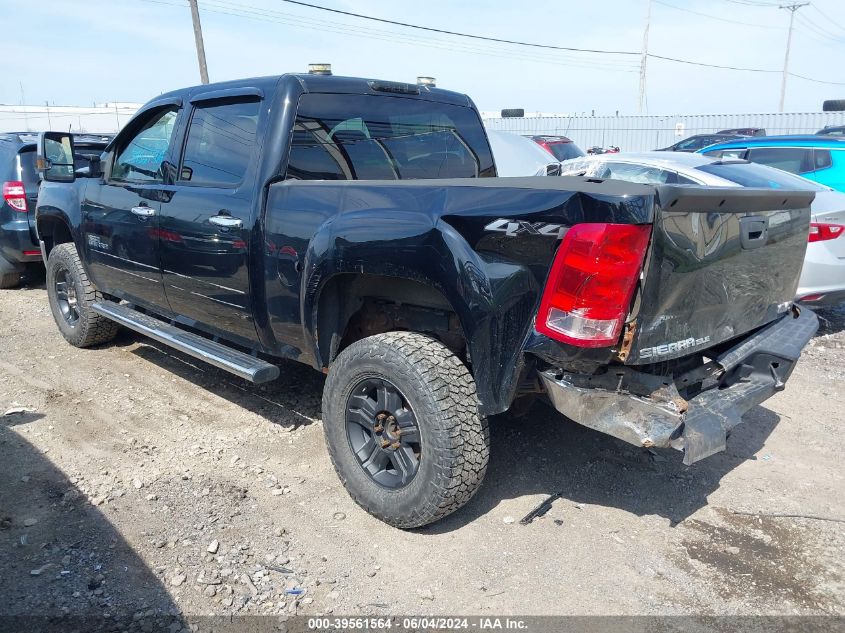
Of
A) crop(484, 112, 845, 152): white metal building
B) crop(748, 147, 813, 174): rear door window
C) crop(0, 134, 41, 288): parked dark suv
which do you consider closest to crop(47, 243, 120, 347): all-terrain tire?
crop(0, 134, 41, 288): parked dark suv

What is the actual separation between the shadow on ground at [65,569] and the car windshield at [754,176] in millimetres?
5665

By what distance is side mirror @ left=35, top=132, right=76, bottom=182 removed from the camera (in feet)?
16.3

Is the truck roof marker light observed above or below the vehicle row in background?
above

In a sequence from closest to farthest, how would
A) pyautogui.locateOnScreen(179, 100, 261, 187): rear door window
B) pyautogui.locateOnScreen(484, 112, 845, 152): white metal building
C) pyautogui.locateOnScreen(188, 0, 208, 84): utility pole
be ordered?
pyautogui.locateOnScreen(179, 100, 261, 187): rear door window < pyautogui.locateOnScreen(188, 0, 208, 84): utility pole < pyautogui.locateOnScreen(484, 112, 845, 152): white metal building

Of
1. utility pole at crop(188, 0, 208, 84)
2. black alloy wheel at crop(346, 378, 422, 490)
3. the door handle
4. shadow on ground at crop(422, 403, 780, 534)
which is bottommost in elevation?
shadow on ground at crop(422, 403, 780, 534)

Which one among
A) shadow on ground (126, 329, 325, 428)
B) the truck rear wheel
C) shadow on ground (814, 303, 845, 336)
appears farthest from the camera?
shadow on ground (814, 303, 845, 336)

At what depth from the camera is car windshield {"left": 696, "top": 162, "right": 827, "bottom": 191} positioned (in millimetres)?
6105

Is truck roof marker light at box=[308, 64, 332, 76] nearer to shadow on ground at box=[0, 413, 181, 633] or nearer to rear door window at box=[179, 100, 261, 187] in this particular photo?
rear door window at box=[179, 100, 261, 187]

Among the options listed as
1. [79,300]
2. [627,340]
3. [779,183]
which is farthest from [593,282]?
[779,183]

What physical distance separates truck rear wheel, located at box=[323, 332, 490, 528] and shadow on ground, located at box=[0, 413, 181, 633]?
0.99 m

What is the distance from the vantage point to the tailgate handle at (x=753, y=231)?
9.37 feet

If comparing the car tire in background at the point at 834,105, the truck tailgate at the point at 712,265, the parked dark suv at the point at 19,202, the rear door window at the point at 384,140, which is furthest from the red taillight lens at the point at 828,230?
the car tire in background at the point at 834,105

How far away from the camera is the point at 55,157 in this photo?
5.23 metres

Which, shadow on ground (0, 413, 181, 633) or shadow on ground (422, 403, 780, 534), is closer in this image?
shadow on ground (0, 413, 181, 633)
